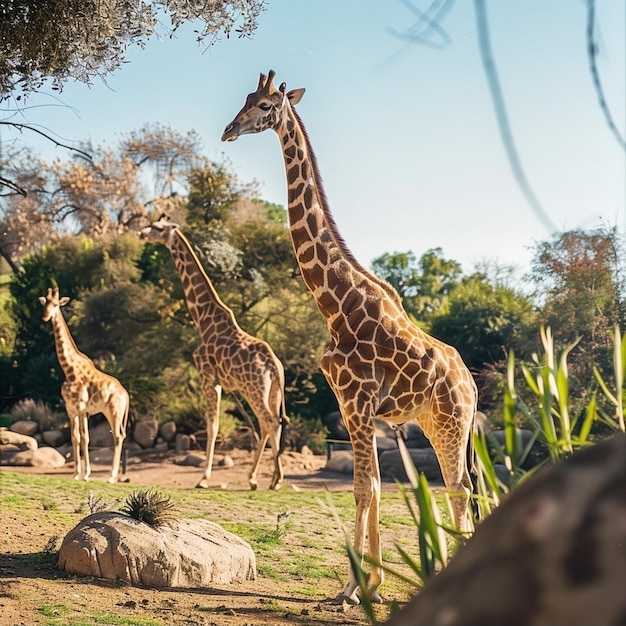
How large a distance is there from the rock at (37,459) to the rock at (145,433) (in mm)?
1641

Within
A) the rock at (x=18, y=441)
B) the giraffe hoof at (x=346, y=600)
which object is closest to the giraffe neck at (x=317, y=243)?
the giraffe hoof at (x=346, y=600)

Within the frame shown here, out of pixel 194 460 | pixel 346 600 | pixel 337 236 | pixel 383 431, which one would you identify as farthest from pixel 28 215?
pixel 346 600

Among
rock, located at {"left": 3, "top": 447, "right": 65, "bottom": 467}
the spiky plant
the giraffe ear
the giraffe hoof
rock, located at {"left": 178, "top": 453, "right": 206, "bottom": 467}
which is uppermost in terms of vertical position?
the giraffe ear

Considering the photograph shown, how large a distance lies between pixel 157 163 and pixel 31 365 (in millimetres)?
12002

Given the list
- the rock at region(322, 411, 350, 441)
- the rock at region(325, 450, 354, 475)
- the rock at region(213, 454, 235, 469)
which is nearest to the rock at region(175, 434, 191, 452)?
the rock at region(213, 454, 235, 469)

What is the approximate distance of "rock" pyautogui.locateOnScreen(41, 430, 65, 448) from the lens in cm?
1434

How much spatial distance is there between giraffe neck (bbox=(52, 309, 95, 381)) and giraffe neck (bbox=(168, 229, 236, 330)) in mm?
1720

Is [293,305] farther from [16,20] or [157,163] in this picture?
[157,163]

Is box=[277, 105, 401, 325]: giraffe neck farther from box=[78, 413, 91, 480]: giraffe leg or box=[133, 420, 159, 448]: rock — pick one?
box=[133, 420, 159, 448]: rock

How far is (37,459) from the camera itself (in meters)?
12.6

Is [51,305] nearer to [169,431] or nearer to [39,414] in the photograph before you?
[169,431]

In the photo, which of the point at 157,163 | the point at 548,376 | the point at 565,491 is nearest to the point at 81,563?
the point at 548,376

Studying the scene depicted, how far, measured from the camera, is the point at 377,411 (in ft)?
18.0

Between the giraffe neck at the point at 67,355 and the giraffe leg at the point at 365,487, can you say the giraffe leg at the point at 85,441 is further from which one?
the giraffe leg at the point at 365,487
